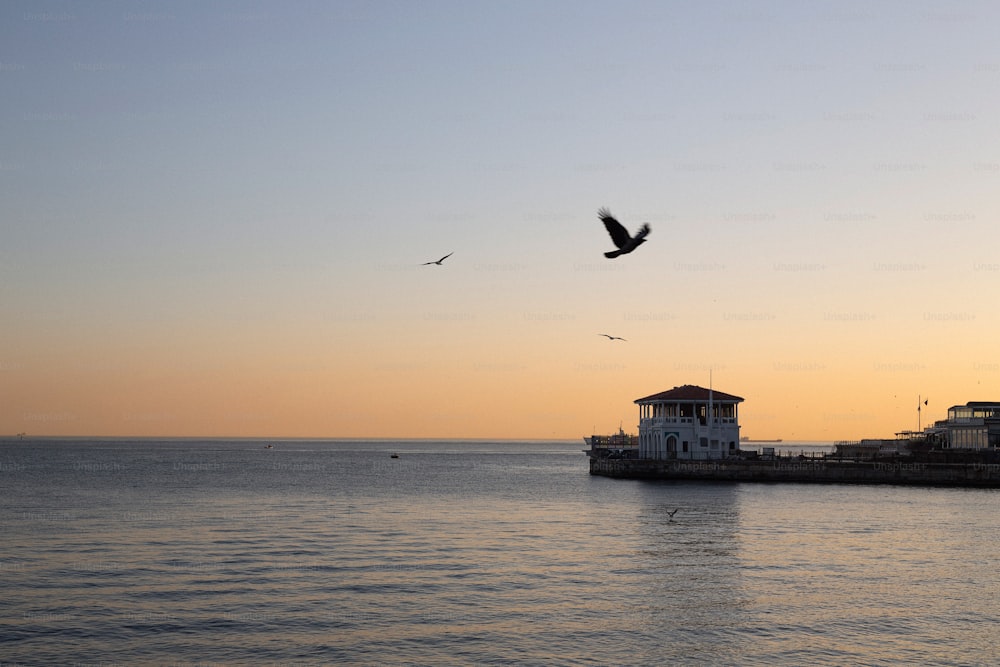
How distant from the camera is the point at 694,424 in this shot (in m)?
99.5

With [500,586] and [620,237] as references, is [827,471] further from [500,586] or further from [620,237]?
[620,237]

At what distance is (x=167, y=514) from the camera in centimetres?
6172

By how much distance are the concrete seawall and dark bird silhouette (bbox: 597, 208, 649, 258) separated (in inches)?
3145

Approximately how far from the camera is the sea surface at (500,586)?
1008 inches

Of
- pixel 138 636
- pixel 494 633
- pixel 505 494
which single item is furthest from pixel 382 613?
pixel 505 494

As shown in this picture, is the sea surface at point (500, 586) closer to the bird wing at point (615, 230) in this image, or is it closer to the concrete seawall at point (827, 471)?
the bird wing at point (615, 230)

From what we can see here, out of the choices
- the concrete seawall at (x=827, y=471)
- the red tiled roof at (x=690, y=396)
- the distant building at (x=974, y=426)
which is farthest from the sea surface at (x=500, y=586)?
the distant building at (x=974, y=426)

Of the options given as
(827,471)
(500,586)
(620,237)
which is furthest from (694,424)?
(620,237)

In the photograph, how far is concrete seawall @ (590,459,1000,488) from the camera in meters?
88.5

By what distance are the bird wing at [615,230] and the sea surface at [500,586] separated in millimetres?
11292

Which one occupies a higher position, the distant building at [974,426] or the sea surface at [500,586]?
the distant building at [974,426]

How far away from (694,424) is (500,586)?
68.5 meters

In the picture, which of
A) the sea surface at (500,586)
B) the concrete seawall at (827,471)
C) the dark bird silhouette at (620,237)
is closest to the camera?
the dark bird silhouette at (620,237)

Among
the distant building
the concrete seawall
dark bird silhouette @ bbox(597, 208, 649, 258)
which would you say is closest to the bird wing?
dark bird silhouette @ bbox(597, 208, 649, 258)
